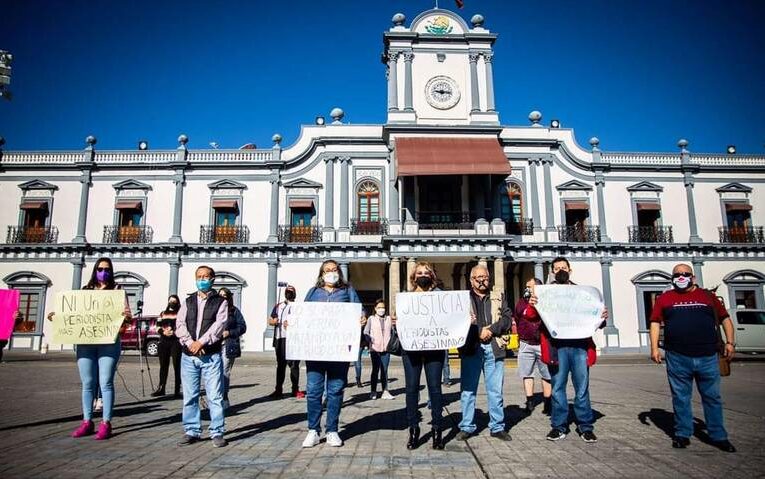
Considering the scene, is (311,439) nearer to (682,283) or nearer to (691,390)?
(691,390)

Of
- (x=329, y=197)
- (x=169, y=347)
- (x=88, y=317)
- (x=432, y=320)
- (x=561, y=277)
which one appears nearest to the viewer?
(x=432, y=320)

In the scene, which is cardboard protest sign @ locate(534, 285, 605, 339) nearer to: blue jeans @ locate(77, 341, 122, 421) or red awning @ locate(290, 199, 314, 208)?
blue jeans @ locate(77, 341, 122, 421)

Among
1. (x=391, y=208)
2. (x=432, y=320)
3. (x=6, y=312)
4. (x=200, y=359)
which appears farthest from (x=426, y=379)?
(x=391, y=208)

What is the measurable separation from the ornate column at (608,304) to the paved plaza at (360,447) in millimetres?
16073

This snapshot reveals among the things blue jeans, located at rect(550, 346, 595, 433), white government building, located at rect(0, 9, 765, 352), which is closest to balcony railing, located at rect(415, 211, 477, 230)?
white government building, located at rect(0, 9, 765, 352)

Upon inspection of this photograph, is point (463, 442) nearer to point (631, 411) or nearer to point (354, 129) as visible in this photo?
point (631, 411)

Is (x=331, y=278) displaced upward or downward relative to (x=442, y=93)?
downward

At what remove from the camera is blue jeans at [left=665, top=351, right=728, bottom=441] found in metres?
5.16

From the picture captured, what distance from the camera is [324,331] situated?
5496 mm

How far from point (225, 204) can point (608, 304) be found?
751 inches

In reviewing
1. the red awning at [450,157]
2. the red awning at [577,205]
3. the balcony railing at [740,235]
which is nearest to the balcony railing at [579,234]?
the red awning at [577,205]

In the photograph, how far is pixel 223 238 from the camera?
81.6 ft

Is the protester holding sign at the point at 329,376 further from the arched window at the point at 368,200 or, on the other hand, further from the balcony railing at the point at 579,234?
the balcony railing at the point at 579,234

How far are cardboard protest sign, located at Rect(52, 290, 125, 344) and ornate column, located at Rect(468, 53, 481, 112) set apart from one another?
2126cm
